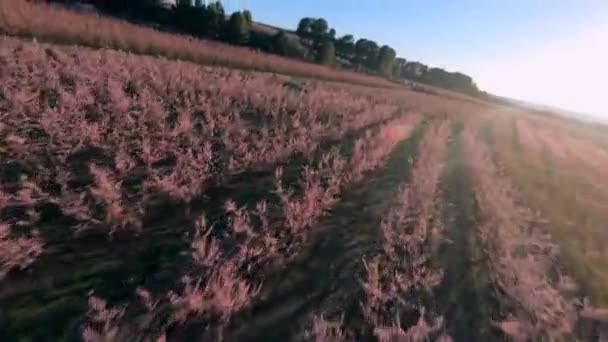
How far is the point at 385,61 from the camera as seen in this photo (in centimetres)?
5278

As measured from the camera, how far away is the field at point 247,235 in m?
3.87

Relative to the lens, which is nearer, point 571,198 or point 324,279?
point 324,279

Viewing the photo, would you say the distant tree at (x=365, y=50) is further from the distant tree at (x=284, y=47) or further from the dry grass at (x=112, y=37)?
the dry grass at (x=112, y=37)

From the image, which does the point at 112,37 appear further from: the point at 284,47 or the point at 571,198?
the point at 284,47

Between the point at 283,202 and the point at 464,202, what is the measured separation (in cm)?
322

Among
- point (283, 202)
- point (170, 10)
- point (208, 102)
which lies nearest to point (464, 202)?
point (283, 202)

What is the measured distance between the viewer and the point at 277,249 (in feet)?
16.2

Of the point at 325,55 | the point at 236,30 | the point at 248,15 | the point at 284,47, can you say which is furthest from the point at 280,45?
the point at 248,15

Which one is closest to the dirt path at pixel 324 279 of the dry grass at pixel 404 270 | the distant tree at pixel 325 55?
the dry grass at pixel 404 270

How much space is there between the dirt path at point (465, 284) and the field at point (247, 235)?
2 centimetres

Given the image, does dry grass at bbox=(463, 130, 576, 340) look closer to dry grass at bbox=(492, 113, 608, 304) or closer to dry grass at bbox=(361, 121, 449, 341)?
dry grass at bbox=(492, 113, 608, 304)

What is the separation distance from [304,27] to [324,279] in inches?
→ 2208

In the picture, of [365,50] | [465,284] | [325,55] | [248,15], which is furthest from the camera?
[365,50]

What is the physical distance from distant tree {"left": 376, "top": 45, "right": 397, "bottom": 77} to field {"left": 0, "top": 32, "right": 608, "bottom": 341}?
4420 centimetres
